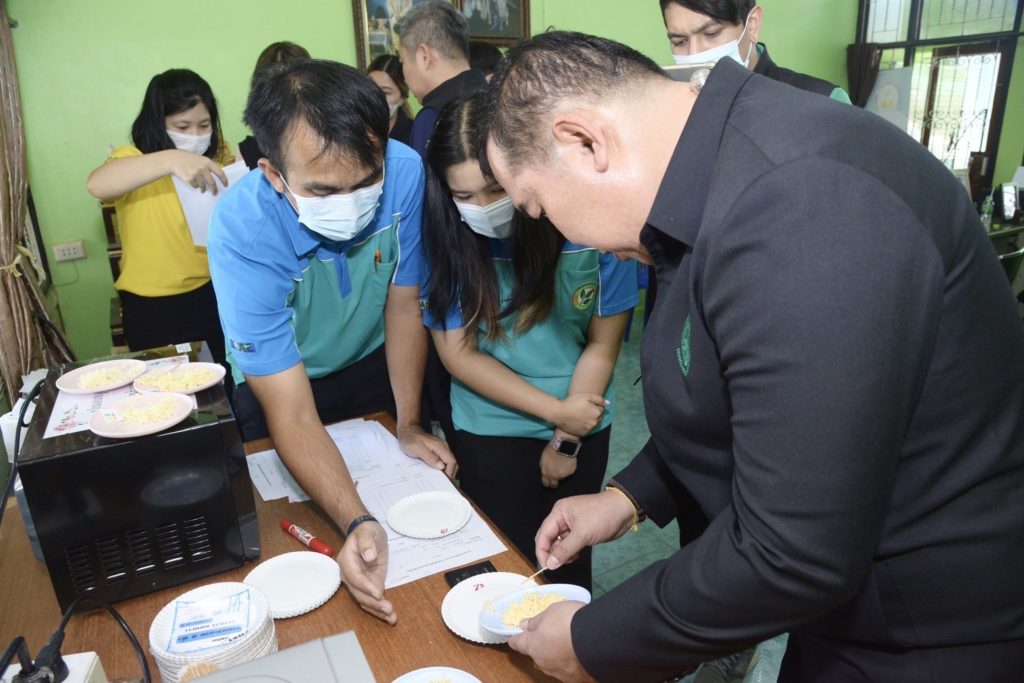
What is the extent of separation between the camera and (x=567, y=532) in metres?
1.15

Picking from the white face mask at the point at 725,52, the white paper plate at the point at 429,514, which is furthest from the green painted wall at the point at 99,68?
the white paper plate at the point at 429,514

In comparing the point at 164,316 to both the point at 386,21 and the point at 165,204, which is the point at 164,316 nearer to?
the point at 165,204

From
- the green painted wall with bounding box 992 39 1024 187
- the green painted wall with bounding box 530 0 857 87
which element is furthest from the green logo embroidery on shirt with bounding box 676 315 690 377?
the green painted wall with bounding box 992 39 1024 187

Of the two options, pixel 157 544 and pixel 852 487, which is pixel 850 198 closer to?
pixel 852 487

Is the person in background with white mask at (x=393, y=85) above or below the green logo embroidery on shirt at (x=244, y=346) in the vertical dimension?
above

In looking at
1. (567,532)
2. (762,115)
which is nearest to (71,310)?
(567,532)

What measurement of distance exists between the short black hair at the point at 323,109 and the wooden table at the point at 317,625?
717 millimetres

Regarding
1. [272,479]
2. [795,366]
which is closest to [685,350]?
[795,366]

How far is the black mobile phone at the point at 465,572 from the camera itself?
3.45ft

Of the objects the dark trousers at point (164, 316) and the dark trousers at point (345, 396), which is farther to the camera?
the dark trousers at point (164, 316)

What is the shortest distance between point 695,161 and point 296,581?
0.84 meters

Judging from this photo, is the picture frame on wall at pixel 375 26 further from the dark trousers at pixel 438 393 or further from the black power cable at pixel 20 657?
the black power cable at pixel 20 657

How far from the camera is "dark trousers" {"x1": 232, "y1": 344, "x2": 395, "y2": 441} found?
5.49 ft

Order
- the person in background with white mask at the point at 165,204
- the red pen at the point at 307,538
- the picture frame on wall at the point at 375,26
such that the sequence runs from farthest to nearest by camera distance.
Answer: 1. the picture frame on wall at the point at 375,26
2. the person in background with white mask at the point at 165,204
3. the red pen at the point at 307,538
